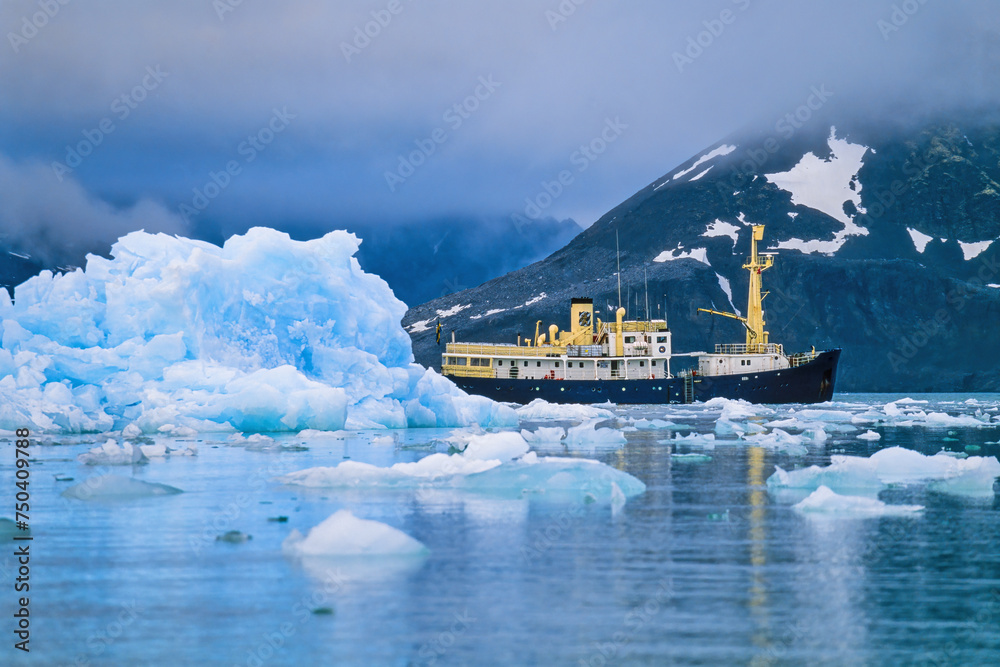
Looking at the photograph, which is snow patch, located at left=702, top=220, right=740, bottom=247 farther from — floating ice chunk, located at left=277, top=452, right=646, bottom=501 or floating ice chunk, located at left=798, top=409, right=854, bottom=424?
floating ice chunk, located at left=277, top=452, right=646, bottom=501

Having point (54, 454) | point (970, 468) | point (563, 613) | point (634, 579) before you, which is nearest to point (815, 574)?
point (634, 579)

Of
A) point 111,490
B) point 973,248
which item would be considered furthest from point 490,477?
point 973,248

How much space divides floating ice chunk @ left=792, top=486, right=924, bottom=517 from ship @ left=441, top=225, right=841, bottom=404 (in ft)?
144

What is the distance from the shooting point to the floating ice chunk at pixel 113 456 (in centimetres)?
1906

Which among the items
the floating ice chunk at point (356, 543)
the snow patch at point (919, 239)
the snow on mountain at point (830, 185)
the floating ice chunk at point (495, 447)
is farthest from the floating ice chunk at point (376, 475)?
the snow patch at point (919, 239)

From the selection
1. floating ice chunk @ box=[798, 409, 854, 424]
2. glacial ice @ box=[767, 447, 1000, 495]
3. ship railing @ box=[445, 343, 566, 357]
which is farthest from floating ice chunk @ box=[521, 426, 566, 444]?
ship railing @ box=[445, 343, 566, 357]

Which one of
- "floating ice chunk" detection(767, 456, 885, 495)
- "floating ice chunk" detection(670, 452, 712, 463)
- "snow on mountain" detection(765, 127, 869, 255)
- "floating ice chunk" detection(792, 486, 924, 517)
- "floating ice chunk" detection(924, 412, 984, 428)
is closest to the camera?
"floating ice chunk" detection(792, 486, 924, 517)

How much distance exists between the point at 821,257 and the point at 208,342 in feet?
346

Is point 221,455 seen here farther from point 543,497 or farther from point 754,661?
point 754,661

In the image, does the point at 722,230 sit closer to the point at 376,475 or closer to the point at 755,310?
the point at 755,310

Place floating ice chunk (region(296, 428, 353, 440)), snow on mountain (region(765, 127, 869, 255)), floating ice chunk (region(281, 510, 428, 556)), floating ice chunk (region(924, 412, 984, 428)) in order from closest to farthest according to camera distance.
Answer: floating ice chunk (region(281, 510, 428, 556)) < floating ice chunk (region(296, 428, 353, 440)) < floating ice chunk (region(924, 412, 984, 428)) < snow on mountain (region(765, 127, 869, 255))

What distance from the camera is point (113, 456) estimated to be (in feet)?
62.8

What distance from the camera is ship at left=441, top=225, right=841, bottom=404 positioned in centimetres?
5834

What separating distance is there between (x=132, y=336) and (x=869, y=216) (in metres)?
121
